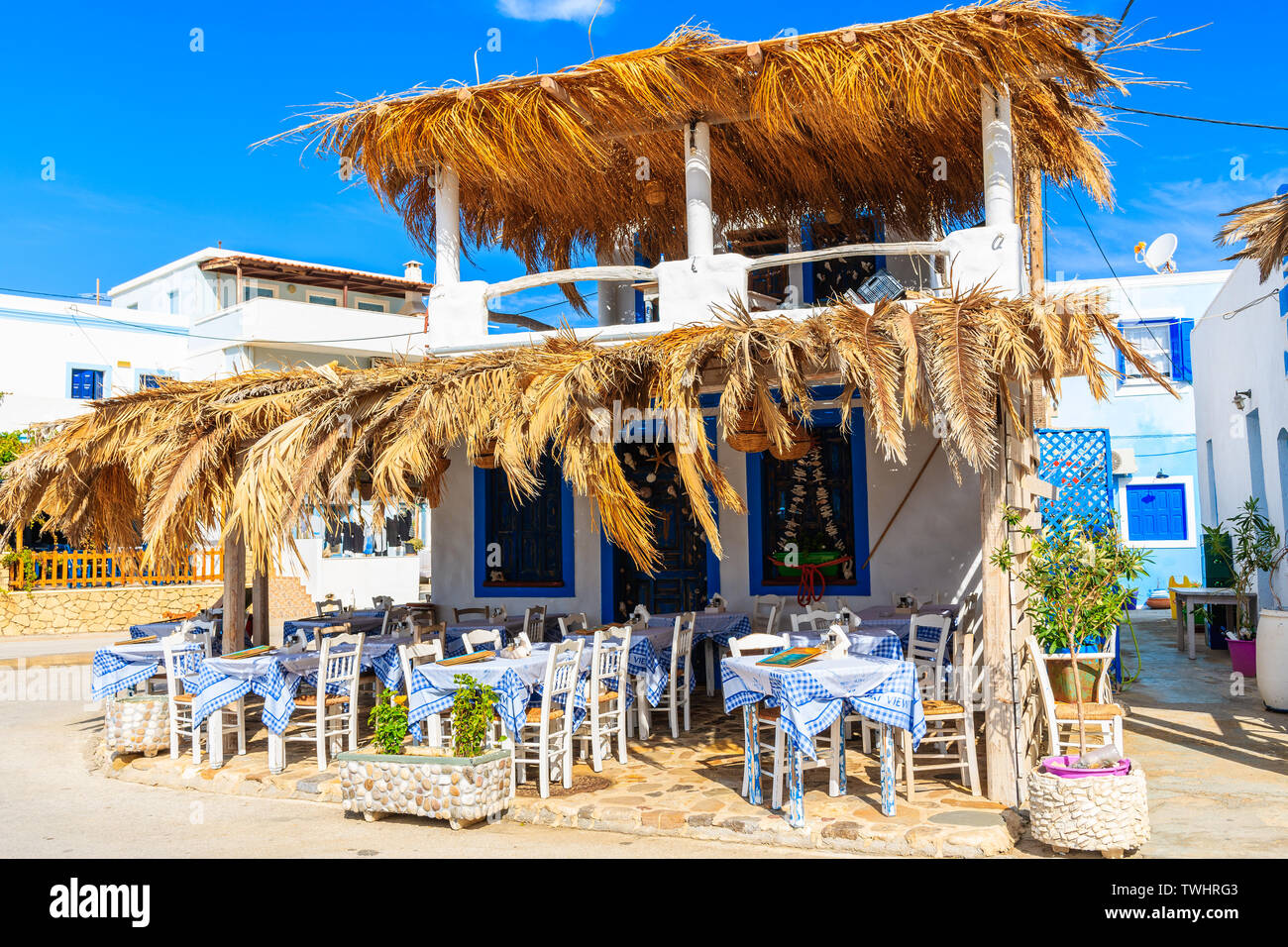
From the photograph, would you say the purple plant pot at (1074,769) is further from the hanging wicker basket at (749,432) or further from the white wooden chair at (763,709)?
the hanging wicker basket at (749,432)

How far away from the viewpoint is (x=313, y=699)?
794 cm

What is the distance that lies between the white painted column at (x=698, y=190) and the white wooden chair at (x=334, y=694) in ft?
14.0

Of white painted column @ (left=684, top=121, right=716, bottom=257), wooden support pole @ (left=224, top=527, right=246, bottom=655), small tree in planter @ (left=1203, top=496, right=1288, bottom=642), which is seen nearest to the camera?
white painted column @ (left=684, top=121, right=716, bottom=257)

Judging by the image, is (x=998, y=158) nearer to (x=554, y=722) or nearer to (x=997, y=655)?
(x=997, y=655)

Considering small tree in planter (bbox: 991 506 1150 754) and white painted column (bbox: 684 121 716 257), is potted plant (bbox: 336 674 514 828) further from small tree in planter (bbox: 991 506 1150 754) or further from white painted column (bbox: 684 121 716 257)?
white painted column (bbox: 684 121 716 257)

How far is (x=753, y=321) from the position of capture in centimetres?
655

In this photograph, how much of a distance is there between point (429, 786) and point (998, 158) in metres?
6.21

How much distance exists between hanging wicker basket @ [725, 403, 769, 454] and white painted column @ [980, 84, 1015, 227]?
2.40 meters

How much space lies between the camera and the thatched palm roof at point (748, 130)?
24.5 ft

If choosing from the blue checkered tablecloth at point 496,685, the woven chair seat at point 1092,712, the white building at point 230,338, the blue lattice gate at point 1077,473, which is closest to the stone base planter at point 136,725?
the blue checkered tablecloth at point 496,685

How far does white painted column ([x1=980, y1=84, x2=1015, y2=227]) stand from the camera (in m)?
7.69

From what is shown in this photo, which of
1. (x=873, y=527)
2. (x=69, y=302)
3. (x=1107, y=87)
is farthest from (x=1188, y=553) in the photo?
(x=69, y=302)

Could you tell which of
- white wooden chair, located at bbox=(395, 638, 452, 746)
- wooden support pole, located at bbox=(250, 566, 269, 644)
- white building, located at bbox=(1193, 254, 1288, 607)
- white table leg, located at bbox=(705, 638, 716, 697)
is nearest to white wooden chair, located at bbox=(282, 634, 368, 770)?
white wooden chair, located at bbox=(395, 638, 452, 746)
